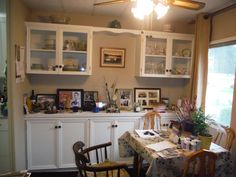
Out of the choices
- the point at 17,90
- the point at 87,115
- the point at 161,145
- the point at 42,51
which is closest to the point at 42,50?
the point at 42,51

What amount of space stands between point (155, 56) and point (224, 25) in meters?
1.05

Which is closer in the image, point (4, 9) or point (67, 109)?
point (4, 9)

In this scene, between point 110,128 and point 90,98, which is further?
point 90,98

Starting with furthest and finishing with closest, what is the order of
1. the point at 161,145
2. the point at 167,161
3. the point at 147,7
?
1. the point at 161,145
2. the point at 167,161
3. the point at 147,7

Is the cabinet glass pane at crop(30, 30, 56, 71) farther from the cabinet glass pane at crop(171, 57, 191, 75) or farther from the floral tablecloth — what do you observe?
the cabinet glass pane at crop(171, 57, 191, 75)

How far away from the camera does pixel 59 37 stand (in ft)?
9.98

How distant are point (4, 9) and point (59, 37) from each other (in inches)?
30.5

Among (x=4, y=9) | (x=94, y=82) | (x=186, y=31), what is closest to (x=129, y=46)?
(x=94, y=82)

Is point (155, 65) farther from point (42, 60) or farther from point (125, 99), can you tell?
point (42, 60)

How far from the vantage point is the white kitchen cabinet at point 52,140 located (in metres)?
2.96

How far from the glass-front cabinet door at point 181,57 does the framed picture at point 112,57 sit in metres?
0.82

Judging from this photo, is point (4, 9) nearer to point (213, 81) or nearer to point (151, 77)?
point (151, 77)

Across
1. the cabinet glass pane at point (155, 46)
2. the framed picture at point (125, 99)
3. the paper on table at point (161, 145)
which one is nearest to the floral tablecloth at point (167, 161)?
the paper on table at point (161, 145)

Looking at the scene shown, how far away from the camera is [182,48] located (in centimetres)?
347
